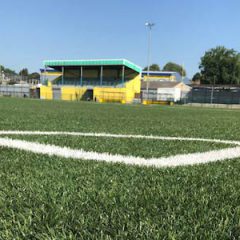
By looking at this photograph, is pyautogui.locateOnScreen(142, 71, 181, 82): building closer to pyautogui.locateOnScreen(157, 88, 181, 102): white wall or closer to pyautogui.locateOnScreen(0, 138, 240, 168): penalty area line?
pyautogui.locateOnScreen(157, 88, 181, 102): white wall

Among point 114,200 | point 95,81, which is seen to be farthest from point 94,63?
point 114,200

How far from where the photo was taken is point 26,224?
5.46 ft

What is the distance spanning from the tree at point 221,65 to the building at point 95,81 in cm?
2742

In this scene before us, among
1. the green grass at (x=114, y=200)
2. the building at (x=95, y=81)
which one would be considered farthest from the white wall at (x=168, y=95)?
the green grass at (x=114, y=200)

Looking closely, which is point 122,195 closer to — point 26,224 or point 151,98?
point 26,224

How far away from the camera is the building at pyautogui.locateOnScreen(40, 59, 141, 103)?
56.8 meters

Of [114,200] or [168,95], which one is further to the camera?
[168,95]

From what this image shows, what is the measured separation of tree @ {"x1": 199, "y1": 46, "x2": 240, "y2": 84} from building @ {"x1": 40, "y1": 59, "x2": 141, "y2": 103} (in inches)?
1079

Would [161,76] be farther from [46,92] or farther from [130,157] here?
[130,157]

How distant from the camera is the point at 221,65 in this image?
79.7 m

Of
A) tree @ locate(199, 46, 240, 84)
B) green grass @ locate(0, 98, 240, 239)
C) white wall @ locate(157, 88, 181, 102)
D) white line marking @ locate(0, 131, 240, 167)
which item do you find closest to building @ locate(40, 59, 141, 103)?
white wall @ locate(157, 88, 181, 102)

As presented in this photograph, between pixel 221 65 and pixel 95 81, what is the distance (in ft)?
115

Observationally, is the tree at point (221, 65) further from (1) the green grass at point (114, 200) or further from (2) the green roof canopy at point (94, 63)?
(1) the green grass at point (114, 200)

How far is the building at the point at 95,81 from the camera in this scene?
56.8 m
